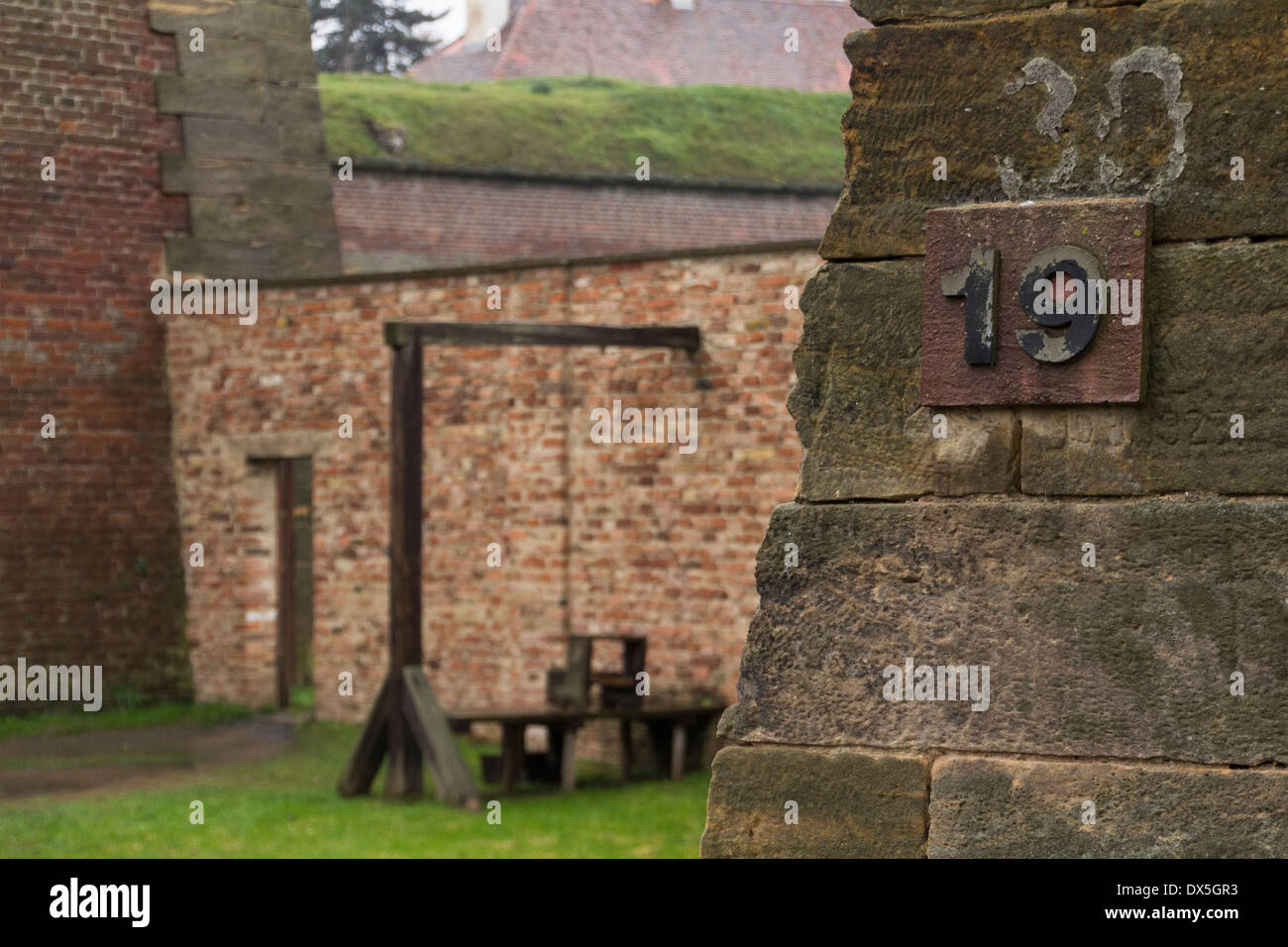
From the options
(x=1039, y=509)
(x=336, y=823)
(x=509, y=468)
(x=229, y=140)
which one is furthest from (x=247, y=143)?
(x=1039, y=509)

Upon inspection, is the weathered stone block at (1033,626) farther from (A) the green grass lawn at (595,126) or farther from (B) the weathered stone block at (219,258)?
(A) the green grass lawn at (595,126)

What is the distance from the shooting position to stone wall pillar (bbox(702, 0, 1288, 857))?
304 cm

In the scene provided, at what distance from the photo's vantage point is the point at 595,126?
25.8 metres

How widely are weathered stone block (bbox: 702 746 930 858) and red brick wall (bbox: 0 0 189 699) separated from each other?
476 inches

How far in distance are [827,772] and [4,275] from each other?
40.8 feet

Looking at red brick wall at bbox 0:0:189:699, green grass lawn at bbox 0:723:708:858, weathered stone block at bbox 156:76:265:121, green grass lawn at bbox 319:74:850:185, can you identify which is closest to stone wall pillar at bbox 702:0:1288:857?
green grass lawn at bbox 0:723:708:858

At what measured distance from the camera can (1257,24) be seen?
10.1ft

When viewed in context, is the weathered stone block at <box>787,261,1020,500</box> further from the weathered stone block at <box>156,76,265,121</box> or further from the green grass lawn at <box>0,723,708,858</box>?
the weathered stone block at <box>156,76,265,121</box>

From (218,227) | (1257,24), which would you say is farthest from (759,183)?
(1257,24)

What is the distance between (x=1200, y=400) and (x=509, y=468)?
1005 cm

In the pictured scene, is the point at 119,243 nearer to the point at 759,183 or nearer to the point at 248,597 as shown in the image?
the point at 248,597

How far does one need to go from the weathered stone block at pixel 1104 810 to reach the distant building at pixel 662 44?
33131mm

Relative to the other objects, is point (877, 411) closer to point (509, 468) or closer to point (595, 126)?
point (509, 468)

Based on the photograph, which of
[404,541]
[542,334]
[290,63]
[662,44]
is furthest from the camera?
[662,44]
